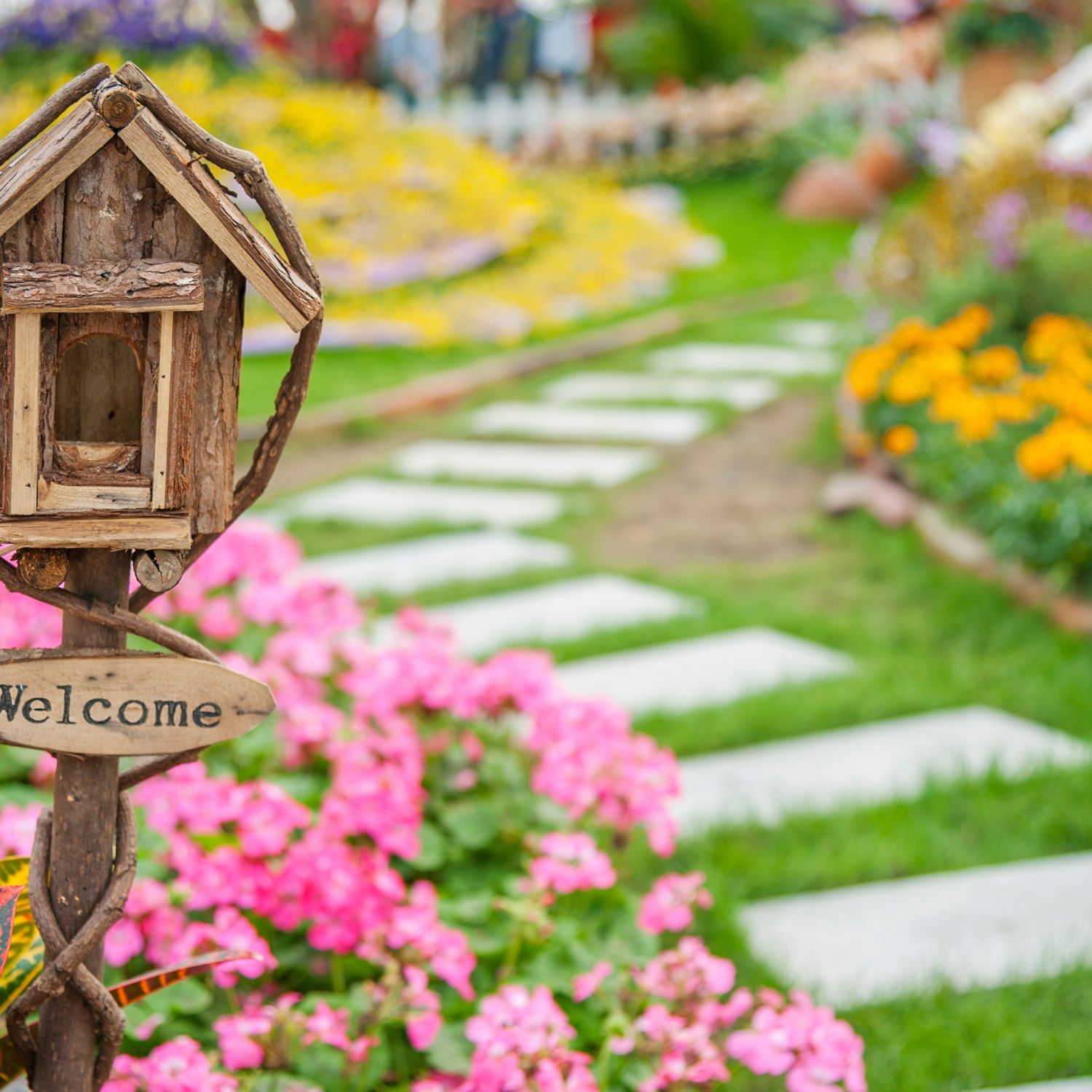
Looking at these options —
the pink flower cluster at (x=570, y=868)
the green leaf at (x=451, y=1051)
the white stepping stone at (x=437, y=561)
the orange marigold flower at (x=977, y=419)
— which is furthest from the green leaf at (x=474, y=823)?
the orange marigold flower at (x=977, y=419)

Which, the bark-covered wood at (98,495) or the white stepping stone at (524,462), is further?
the white stepping stone at (524,462)

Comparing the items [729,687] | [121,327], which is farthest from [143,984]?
[729,687]

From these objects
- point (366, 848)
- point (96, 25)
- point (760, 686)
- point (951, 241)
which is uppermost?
point (96, 25)

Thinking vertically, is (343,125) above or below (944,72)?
below

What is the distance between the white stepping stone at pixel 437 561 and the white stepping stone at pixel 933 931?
1.90 metres

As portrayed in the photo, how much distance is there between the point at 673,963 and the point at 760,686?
66.3 inches

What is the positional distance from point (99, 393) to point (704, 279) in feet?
26.7

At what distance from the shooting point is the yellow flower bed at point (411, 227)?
24.8 feet

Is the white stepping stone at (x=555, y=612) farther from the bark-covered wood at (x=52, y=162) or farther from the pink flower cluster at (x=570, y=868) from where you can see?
the bark-covered wood at (x=52, y=162)

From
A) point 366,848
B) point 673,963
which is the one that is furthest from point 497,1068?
point 366,848

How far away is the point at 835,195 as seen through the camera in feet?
35.9

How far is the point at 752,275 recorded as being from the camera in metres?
8.95

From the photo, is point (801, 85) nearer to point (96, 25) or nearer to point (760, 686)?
point (96, 25)

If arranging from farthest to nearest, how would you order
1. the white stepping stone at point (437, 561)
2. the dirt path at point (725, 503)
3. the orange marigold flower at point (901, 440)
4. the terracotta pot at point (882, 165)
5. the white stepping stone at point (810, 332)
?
the terracotta pot at point (882, 165), the white stepping stone at point (810, 332), the dirt path at point (725, 503), the orange marigold flower at point (901, 440), the white stepping stone at point (437, 561)
